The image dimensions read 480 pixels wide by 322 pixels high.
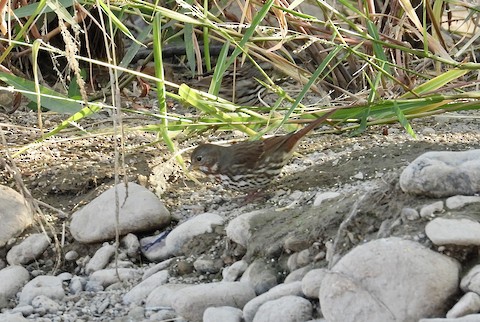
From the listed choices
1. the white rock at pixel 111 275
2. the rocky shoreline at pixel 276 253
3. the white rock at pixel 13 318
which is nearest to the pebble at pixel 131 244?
the rocky shoreline at pixel 276 253

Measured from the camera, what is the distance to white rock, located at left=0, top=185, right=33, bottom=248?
4801mm

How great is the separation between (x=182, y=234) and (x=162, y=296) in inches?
23.2

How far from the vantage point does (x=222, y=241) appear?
427cm

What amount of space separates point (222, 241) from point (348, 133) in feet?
4.81

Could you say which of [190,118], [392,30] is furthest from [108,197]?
[392,30]

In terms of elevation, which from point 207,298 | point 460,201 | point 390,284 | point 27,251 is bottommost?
point 27,251

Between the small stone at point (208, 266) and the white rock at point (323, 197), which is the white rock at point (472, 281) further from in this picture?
the small stone at point (208, 266)

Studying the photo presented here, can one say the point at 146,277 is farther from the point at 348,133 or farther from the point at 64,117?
the point at 64,117

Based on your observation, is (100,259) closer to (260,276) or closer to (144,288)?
(144,288)

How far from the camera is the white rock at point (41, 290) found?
4199mm

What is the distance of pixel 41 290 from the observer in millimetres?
4238

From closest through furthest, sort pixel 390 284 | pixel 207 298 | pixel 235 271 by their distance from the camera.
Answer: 1. pixel 390 284
2. pixel 207 298
3. pixel 235 271

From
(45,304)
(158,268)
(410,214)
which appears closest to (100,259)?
(158,268)

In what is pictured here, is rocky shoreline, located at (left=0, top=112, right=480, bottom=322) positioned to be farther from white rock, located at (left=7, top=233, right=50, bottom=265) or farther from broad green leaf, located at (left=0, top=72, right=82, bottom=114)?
broad green leaf, located at (left=0, top=72, right=82, bottom=114)
